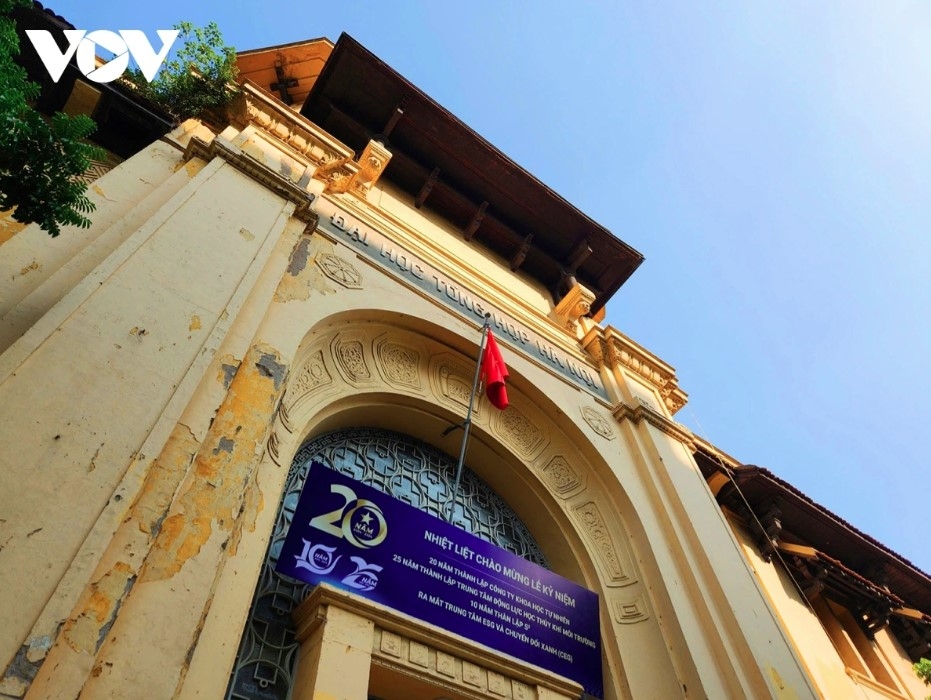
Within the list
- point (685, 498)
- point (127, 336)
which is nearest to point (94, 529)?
point (127, 336)

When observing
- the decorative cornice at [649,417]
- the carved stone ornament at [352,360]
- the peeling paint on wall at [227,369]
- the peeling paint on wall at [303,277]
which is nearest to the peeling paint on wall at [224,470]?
the peeling paint on wall at [227,369]

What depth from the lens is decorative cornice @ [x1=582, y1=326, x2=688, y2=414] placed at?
793cm

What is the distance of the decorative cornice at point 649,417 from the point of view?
22.6ft

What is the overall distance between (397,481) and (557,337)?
3373 mm

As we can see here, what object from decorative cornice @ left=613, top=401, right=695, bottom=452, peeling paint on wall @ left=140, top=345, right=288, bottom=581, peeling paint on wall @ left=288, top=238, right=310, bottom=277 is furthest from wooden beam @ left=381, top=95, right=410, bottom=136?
peeling paint on wall @ left=140, top=345, right=288, bottom=581

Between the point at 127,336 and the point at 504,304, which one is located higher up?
the point at 504,304

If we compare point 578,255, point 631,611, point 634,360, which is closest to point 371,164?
point 578,255

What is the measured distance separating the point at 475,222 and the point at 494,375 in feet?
11.7

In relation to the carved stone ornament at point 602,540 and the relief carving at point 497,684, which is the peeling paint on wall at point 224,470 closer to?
the relief carving at point 497,684

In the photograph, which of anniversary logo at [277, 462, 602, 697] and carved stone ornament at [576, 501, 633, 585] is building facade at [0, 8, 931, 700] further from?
anniversary logo at [277, 462, 602, 697]

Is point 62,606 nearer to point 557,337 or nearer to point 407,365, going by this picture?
point 407,365

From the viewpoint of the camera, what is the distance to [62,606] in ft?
7.16

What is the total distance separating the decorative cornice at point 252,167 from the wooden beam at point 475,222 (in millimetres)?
3688

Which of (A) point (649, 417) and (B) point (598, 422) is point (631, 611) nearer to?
(B) point (598, 422)
